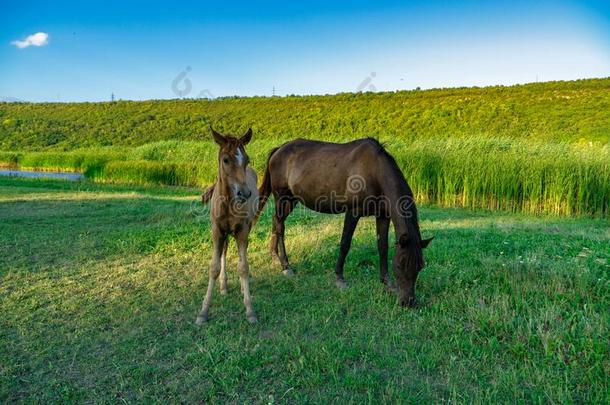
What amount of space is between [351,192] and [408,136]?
2964cm

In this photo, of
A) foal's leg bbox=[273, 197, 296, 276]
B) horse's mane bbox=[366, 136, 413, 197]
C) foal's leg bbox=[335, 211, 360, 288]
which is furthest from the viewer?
foal's leg bbox=[273, 197, 296, 276]

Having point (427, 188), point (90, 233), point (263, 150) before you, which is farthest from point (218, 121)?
point (90, 233)

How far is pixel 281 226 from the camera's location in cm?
683

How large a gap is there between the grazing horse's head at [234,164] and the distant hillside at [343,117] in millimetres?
28788

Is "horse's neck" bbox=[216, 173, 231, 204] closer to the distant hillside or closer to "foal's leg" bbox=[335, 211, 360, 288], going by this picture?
"foal's leg" bbox=[335, 211, 360, 288]

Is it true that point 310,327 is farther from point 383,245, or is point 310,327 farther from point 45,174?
point 45,174

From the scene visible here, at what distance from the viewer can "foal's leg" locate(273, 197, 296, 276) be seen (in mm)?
6461

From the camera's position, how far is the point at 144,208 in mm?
11906

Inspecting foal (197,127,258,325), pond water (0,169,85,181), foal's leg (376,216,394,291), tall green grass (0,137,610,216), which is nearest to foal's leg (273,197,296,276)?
foal's leg (376,216,394,291)

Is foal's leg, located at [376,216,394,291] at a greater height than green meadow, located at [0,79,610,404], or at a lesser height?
greater

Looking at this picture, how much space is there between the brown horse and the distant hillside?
26.2 m

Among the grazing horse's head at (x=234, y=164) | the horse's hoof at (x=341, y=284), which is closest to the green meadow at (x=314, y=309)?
the horse's hoof at (x=341, y=284)

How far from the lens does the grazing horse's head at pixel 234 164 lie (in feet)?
13.7

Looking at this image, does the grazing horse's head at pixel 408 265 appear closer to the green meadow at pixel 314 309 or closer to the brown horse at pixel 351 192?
the brown horse at pixel 351 192
